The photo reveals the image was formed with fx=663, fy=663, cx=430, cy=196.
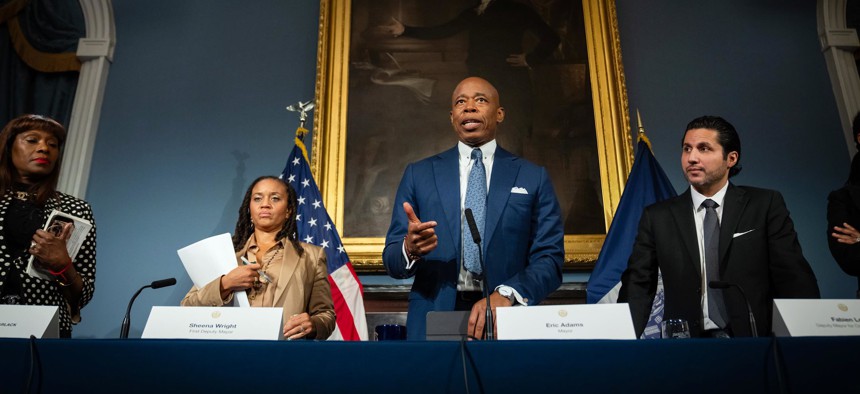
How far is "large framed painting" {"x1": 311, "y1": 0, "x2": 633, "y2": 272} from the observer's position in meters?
4.38

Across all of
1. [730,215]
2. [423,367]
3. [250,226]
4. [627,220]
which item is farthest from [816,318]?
[250,226]

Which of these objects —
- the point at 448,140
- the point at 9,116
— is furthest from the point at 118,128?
the point at 448,140

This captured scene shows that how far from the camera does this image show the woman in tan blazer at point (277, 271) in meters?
2.47

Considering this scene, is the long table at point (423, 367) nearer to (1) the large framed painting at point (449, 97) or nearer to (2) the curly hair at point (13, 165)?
(2) the curly hair at point (13, 165)

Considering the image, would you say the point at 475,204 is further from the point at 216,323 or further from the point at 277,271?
the point at 216,323

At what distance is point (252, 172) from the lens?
4.59 m

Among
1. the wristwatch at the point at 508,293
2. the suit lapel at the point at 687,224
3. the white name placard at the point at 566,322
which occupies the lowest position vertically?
the white name placard at the point at 566,322

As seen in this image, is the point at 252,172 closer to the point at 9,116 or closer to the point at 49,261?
the point at 9,116

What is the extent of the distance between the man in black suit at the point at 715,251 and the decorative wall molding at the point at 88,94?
377 centimetres

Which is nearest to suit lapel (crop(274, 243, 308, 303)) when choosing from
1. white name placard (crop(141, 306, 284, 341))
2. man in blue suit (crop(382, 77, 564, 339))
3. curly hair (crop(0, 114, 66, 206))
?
man in blue suit (crop(382, 77, 564, 339))

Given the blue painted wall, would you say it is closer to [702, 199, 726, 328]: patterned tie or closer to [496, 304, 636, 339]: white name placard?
[702, 199, 726, 328]: patterned tie

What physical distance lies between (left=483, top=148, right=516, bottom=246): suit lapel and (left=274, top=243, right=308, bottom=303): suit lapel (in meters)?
0.82

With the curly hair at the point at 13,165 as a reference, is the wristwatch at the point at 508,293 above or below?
below

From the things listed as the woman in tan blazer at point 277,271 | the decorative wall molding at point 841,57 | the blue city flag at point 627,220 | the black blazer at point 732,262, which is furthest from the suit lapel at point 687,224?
the decorative wall molding at point 841,57
